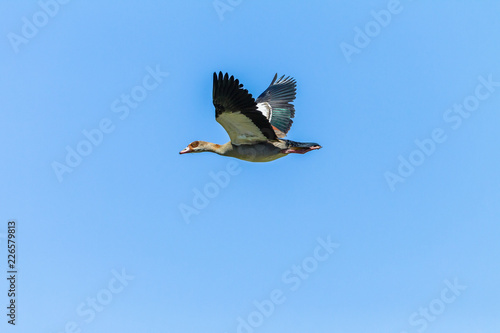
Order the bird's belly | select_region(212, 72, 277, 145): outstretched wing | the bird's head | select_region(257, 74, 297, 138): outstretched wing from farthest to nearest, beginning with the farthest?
select_region(257, 74, 297, 138): outstretched wing, the bird's head, the bird's belly, select_region(212, 72, 277, 145): outstretched wing

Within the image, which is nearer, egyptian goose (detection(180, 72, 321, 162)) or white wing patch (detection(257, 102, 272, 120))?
egyptian goose (detection(180, 72, 321, 162))

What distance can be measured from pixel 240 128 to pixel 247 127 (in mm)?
204

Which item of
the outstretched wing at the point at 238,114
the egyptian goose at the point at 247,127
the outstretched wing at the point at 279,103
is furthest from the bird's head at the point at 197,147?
the outstretched wing at the point at 279,103

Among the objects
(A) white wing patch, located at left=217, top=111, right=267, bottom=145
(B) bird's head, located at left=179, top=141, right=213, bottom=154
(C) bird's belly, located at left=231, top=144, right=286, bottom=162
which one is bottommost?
(C) bird's belly, located at left=231, top=144, right=286, bottom=162

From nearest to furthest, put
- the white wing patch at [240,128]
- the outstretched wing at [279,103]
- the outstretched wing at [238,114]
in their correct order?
1. the outstretched wing at [238,114]
2. the white wing patch at [240,128]
3. the outstretched wing at [279,103]

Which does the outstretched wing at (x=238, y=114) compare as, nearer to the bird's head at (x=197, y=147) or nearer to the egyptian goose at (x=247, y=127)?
the egyptian goose at (x=247, y=127)

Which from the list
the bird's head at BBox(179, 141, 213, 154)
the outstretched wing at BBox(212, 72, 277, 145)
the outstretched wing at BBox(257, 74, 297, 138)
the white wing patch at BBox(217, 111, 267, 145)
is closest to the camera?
the outstretched wing at BBox(212, 72, 277, 145)

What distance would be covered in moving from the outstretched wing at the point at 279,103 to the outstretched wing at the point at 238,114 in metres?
1.90

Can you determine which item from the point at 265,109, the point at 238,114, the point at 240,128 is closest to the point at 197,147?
the point at 240,128

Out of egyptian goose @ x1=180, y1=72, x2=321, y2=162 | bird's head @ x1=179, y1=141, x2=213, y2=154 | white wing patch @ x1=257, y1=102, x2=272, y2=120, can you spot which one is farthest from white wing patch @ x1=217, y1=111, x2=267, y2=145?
white wing patch @ x1=257, y1=102, x2=272, y2=120

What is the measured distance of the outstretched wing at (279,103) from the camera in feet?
76.3

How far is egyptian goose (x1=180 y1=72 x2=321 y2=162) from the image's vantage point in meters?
19.3

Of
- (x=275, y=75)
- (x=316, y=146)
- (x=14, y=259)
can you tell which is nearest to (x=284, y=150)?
(x=316, y=146)

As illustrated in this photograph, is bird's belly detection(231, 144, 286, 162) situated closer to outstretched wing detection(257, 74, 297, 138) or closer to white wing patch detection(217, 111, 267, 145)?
white wing patch detection(217, 111, 267, 145)
